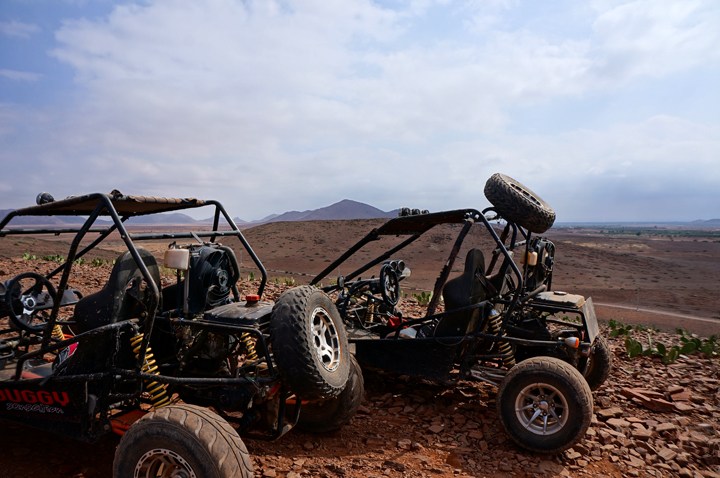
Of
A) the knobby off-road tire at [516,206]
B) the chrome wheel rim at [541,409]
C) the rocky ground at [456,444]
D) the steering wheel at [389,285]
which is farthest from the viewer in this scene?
the steering wheel at [389,285]

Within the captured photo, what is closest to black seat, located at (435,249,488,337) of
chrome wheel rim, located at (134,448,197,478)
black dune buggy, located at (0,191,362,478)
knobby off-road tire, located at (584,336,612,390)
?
black dune buggy, located at (0,191,362,478)

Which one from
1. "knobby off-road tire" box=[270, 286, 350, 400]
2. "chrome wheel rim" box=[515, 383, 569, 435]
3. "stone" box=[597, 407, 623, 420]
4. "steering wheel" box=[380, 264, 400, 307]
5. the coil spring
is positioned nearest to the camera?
"knobby off-road tire" box=[270, 286, 350, 400]

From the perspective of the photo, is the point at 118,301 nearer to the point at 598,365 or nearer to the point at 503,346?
the point at 503,346

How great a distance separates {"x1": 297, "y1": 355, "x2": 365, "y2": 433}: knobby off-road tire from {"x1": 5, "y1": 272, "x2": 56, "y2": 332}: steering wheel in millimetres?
2911

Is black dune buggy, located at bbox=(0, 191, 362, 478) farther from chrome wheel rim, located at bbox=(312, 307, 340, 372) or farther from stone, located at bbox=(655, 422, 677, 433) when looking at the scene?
stone, located at bbox=(655, 422, 677, 433)

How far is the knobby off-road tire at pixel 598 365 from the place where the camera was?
235 inches

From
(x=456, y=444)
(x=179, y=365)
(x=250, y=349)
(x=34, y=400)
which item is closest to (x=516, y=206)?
(x=456, y=444)

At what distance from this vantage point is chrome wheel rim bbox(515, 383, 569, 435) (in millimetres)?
4566

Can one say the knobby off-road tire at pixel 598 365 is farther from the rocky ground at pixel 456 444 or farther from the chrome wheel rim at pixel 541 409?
the chrome wheel rim at pixel 541 409

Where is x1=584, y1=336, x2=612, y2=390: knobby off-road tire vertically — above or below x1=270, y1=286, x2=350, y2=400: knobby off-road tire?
below

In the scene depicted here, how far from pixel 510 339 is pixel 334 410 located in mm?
2030

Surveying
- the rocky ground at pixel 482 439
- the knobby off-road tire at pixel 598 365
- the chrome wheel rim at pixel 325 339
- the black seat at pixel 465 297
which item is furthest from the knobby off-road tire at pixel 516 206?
the chrome wheel rim at pixel 325 339

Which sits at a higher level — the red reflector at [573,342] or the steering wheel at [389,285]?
the steering wheel at [389,285]

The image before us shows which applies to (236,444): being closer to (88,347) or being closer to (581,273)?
(88,347)
